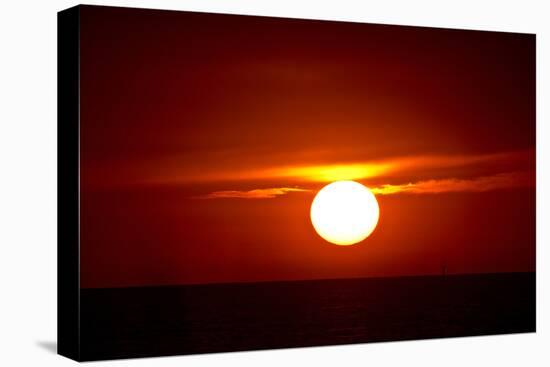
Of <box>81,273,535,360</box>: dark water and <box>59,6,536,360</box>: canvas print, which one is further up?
<box>59,6,536,360</box>: canvas print

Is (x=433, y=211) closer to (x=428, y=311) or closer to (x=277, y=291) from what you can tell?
(x=428, y=311)

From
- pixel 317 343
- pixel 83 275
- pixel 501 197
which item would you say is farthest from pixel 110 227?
pixel 501 197

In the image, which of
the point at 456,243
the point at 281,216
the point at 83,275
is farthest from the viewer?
the point at 456,243

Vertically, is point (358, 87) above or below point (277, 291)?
above

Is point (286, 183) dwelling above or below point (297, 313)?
above
